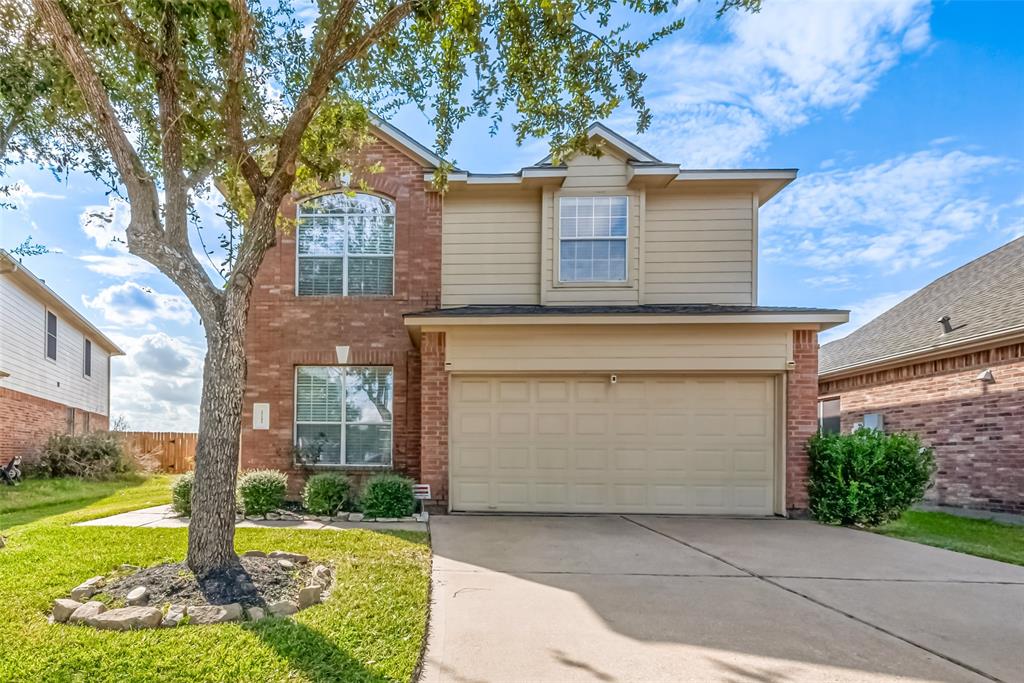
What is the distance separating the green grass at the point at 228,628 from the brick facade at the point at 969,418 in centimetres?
1018

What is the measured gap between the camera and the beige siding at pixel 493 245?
989cm

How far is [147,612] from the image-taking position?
3830 millimetres

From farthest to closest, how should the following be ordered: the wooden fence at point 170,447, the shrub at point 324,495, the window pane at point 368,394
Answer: the wooden fence at point 170,447 → the window pane at point 368,394 → the shrub at point 324,495

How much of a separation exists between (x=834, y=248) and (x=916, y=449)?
670 cm

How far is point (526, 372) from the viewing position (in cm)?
873

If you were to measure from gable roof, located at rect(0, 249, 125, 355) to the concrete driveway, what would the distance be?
13.4 metres

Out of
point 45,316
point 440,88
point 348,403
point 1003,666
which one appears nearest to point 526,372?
point 348,403

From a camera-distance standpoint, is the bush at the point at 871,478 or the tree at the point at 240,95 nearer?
the tree at the point at 240,95

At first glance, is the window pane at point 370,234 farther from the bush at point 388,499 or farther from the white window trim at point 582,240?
the bush at point 388,499

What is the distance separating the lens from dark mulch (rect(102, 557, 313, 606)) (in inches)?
168

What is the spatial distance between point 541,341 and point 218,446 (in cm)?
499

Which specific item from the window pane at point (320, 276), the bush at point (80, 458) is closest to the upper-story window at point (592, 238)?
the window pane at point (320, 276)

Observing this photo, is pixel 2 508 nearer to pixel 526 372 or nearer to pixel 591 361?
pixel 526 372

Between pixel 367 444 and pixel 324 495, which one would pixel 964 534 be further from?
pixel 324 495
